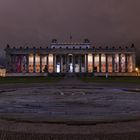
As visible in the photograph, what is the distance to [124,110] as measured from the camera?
460 inches

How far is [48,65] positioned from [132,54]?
4192 cm

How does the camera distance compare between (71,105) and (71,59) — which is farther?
(71,59)

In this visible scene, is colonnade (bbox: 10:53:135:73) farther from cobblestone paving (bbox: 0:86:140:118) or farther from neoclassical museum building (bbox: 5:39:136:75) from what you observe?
cobblestone paving (bbox: 0:86:140:118)

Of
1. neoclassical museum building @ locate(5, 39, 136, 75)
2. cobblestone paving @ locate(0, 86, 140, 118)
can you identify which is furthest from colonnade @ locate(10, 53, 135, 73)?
cobblestone paving @ locate(0, 86, 140, 118)

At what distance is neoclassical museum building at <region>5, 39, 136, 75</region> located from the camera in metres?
146

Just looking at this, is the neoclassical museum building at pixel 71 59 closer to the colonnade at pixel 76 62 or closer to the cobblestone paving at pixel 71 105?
the colonnade at pixel 76 62

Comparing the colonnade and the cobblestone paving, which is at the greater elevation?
Answer: the colonnade

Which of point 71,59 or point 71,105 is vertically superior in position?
point 71,59

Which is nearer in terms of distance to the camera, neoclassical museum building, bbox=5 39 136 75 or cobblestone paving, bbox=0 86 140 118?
cobblestone paving, bbox=0 86 140 118

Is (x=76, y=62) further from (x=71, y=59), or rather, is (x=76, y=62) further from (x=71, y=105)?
(x=71, y=105)

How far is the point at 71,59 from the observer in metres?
151

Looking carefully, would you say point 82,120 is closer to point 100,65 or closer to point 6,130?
point 6,130

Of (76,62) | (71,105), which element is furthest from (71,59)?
(71,105)

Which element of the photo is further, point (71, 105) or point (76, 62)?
point (76, 62)
